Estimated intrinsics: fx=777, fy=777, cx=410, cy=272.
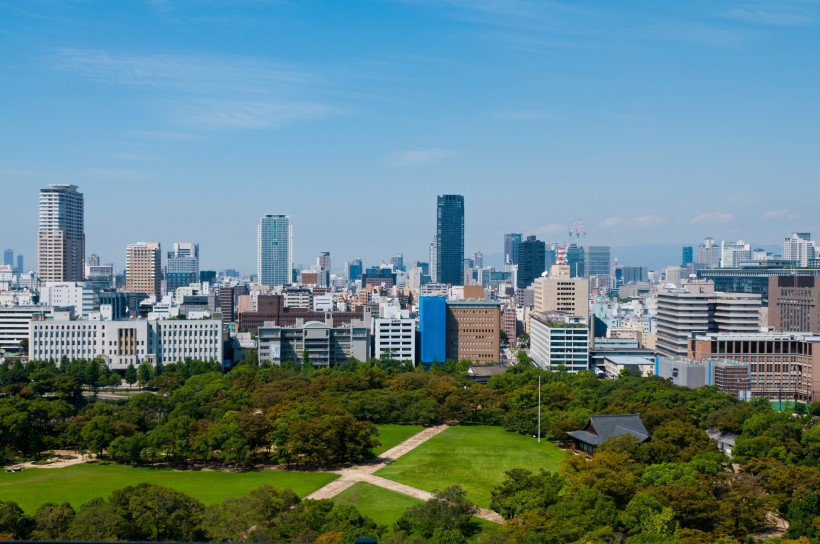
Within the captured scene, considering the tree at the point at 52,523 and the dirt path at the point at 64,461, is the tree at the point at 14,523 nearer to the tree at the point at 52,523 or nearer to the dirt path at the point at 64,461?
the tree at the point at 52,523

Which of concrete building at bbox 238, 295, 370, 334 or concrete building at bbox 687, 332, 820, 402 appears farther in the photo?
concrete building at bbox 238, 295, 370, 334

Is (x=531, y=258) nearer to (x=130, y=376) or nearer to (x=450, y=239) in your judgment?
(x=450, y=239)

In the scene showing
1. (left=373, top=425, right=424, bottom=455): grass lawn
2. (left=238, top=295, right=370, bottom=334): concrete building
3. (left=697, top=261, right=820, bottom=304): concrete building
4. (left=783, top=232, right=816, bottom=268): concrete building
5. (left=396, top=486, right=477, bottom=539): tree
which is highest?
(left=783, top=232, right=816, bottom=268): concrete building

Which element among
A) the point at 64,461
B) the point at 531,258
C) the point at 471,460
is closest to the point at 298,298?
the point at 531,258

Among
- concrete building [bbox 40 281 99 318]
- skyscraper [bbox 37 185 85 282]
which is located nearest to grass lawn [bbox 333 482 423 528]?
concrete building [bbox 40 281 99 318]

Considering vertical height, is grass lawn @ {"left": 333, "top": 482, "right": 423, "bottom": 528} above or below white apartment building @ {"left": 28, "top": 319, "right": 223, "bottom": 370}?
below

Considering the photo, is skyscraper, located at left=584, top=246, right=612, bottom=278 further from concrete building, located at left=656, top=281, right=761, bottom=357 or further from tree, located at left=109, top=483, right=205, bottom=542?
tree, located at left=109, top=483, right=205, bottom=542
